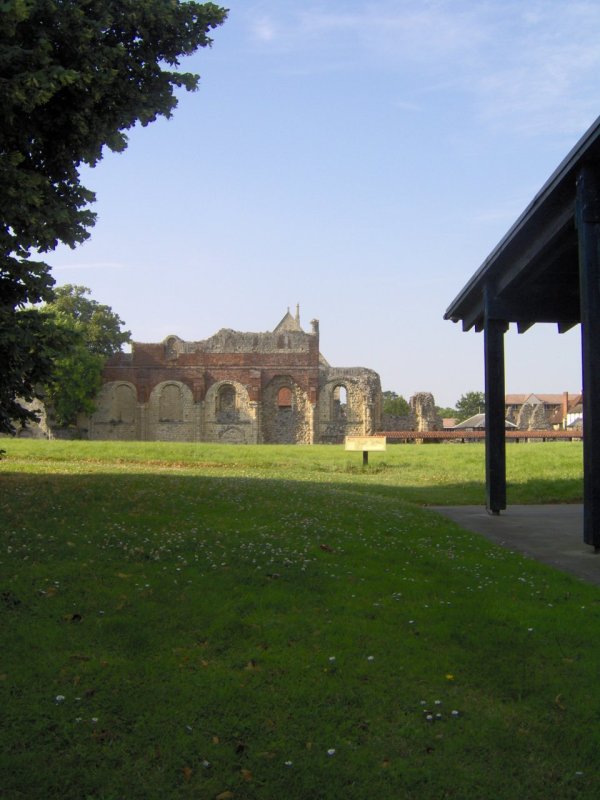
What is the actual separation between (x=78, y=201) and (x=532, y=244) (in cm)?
574

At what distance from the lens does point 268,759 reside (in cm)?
411

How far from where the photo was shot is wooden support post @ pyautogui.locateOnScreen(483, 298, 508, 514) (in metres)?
12.4

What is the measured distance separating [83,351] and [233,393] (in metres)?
10.3

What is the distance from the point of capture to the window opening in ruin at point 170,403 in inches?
2094

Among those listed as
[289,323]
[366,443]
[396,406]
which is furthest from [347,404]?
[396,406]

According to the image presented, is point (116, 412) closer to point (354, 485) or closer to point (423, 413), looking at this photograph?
point (423, 413)

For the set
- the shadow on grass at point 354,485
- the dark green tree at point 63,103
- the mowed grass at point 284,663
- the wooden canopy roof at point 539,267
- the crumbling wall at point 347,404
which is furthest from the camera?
the crumbling wall at point 347,404

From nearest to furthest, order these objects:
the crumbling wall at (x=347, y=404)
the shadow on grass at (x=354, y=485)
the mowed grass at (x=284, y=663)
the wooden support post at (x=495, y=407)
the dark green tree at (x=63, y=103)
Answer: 1. the mowed grass at (x=284, y=663)
2. the dark green tree at (x=63, y=103)
3. the wooden support post at (x=495, y=407)
4. the shadow on grass at (x=354, y=485)
5. the crumbling wall at (x=347, y=404)

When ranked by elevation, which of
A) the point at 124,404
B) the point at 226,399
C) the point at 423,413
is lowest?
the point at 423,413

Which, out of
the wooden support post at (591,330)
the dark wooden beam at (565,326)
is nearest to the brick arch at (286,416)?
the dark wooden beam at (565,326)

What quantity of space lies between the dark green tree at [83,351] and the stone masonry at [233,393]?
64.0 inches

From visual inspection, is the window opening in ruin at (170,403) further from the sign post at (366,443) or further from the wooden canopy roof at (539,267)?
the wooden canopy roof at (539,267)

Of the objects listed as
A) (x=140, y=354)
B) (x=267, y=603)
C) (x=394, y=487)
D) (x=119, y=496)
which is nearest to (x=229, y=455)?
(x=394, y=487)

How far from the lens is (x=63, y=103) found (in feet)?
28.9
